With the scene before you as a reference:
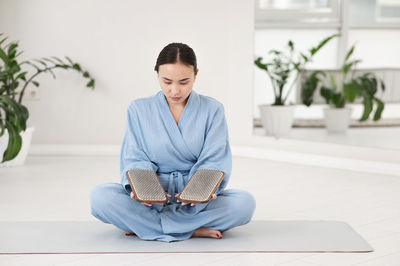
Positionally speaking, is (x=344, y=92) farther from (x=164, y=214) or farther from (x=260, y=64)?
(x=164, y=214)

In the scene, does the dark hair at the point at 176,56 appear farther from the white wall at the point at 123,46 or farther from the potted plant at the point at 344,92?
the white wall at the point at 123,46

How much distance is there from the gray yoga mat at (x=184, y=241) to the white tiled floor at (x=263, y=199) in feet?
0.19

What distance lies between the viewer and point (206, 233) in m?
2.49

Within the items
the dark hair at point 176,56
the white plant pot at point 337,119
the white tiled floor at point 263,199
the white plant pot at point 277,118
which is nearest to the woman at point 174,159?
the dark hair at point 176,56

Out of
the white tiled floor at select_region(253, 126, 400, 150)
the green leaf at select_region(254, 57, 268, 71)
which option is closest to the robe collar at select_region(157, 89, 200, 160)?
the white tiled floor at select_region(253, 126, 400, 150)

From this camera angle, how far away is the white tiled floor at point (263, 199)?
7.25ft

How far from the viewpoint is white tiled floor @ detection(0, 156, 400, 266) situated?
2211mm

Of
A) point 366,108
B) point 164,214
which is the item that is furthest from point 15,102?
point 366,108

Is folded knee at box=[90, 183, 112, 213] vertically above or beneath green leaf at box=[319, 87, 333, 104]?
beneath

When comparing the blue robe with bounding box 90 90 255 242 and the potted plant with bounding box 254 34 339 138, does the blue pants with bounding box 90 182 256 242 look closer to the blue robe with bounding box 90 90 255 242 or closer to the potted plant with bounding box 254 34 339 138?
the blue robe with bounding box 90 90 255 242

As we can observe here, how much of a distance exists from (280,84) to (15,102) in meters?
2.01

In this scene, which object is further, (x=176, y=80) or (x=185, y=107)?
(x=185, y=107)
